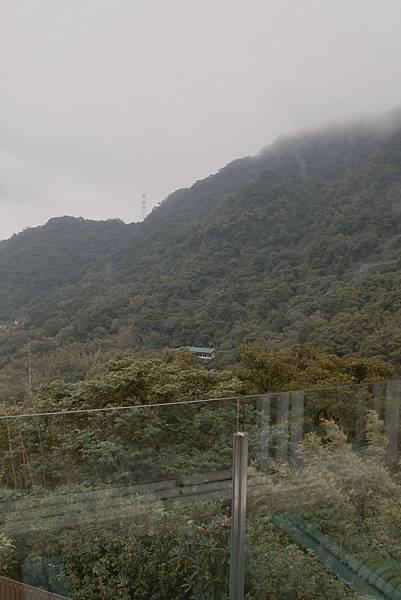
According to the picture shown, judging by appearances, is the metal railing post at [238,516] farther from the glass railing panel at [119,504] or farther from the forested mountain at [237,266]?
the forested mountain at [237,266]

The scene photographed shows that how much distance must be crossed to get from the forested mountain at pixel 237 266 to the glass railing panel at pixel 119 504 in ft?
26.0

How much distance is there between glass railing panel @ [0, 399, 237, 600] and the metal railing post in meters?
0.02

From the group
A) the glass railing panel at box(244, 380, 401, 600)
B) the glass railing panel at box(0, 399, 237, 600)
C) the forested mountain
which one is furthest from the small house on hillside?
the glass railing panel at box(0, 399, 237, 600)

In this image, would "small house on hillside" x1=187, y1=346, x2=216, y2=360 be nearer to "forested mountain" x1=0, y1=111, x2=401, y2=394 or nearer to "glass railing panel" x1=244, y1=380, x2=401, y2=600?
"forested mountain" x1=0, y1=111, x2=401, y2=394

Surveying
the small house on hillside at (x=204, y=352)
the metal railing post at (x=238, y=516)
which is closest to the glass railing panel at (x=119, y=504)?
the metal railing post at (x=238, y=516)

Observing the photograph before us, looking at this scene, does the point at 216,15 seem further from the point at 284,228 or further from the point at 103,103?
the point at 284,228

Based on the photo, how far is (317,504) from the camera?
1962 millimetres

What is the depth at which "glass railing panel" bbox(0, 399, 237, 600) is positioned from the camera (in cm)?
174

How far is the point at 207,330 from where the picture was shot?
567 inches

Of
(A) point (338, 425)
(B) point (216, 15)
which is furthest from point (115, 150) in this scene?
(A) point (338, 425)

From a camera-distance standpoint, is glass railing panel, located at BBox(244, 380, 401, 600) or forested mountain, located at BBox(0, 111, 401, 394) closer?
glass railing panel, located at BBox(244, 380, 401, 600)

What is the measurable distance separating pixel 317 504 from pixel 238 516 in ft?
1.17

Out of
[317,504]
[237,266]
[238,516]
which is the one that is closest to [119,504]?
[238,516]

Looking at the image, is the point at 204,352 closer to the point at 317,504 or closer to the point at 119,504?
the point at 317,504
